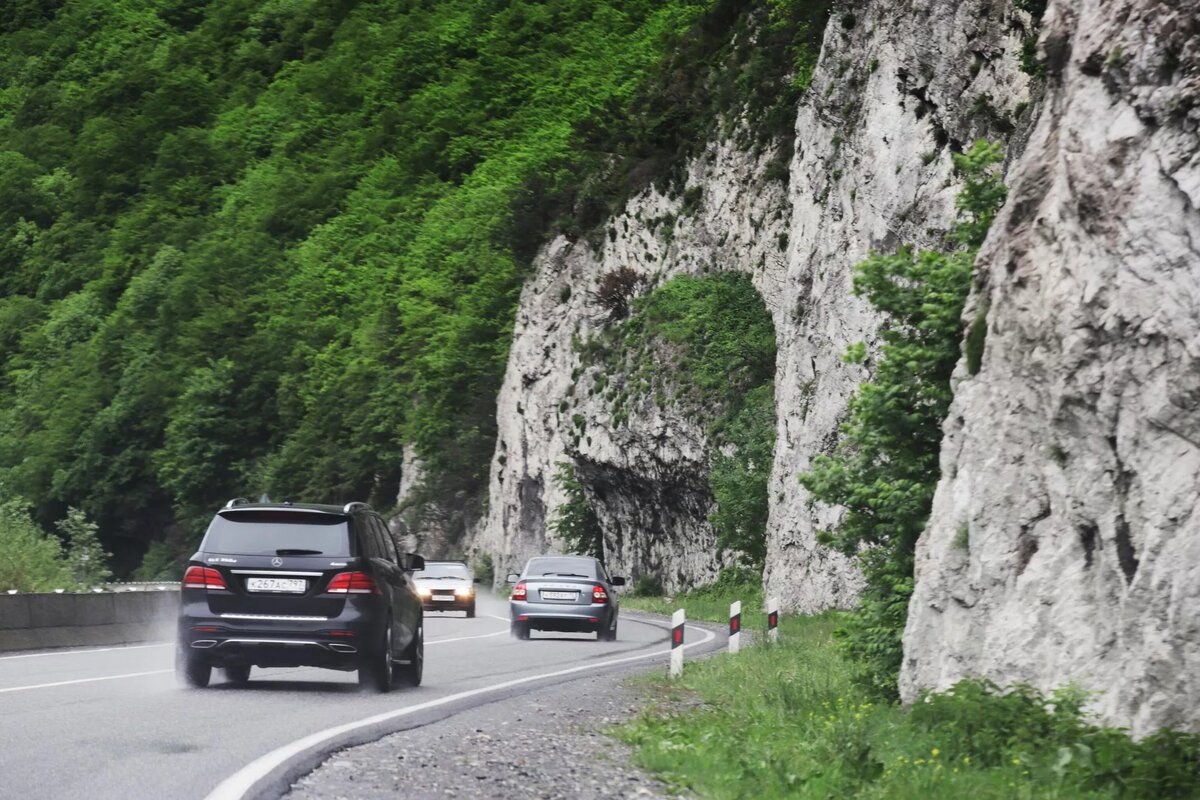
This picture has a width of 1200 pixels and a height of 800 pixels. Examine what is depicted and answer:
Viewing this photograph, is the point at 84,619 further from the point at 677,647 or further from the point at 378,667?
the point at 378,667

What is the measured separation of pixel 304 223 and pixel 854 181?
63.1 metres

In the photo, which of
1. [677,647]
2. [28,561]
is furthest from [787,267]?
[677,647]

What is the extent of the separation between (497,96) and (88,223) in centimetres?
3063

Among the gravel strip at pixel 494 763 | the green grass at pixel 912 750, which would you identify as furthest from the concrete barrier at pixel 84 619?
the green grass at pixel 912 750

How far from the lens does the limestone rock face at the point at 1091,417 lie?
919cm

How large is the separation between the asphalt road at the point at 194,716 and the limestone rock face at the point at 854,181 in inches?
552

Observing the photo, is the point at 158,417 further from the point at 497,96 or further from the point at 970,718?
the point at 970,718

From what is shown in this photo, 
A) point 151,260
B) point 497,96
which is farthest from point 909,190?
point 151,260

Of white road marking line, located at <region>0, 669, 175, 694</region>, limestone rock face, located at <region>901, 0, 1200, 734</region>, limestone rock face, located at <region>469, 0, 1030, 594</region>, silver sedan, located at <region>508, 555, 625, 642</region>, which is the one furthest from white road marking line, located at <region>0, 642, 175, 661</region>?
limestone rock face, located at <region>901, 0, 1200, 734</region>

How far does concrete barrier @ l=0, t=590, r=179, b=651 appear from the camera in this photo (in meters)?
20.7

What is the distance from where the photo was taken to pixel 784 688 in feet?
43.5

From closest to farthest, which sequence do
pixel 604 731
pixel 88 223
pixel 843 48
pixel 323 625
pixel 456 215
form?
1. pixel 604 731
2. pixel 323 625
3. pixel 843 48
4. pixel 456 215
5. pixel 88 223

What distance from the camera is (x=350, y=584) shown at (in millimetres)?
14445

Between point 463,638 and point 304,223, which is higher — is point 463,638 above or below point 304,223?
below
